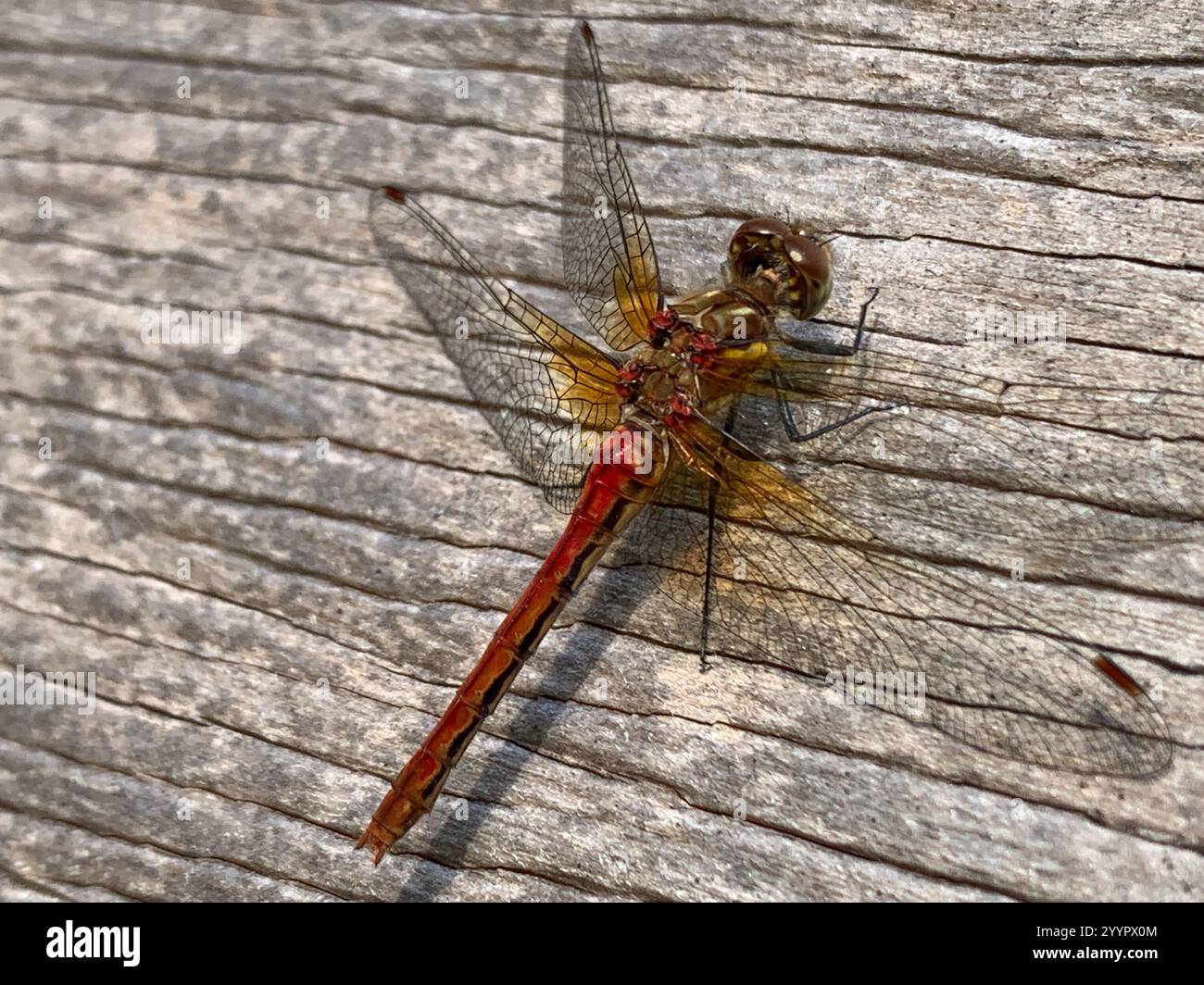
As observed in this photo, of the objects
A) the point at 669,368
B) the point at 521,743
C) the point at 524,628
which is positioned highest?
the point at 669,368

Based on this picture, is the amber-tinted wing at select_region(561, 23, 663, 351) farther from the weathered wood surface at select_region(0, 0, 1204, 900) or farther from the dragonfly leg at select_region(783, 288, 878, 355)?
the dragonfly leg at select_region(783, 288, 878, 355)

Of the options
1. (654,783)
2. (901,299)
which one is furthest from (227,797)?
(901,299)

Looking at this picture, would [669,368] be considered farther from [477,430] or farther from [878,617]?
[878,617]

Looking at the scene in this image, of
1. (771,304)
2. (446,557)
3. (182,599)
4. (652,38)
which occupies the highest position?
(652,38)

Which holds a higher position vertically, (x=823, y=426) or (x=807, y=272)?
(x=807, y=272)

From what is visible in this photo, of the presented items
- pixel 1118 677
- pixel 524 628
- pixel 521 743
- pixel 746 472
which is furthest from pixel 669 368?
pixel 1118 677
